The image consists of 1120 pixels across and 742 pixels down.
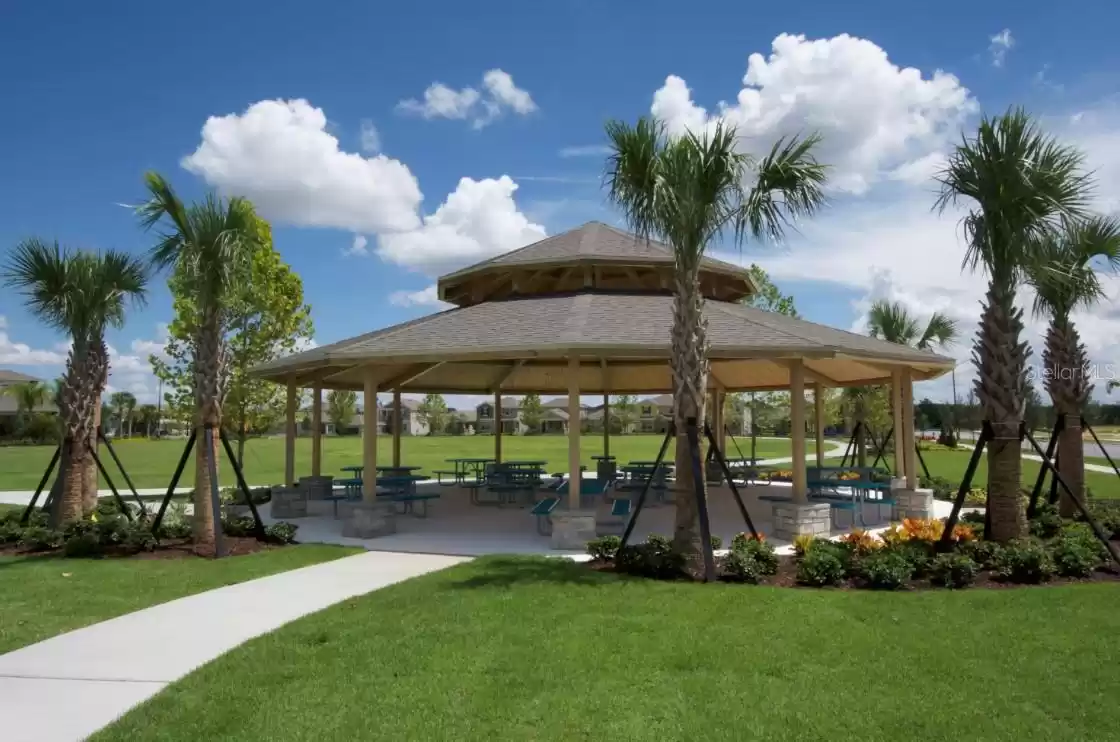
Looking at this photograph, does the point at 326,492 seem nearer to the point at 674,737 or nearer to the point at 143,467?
the point at 674,737

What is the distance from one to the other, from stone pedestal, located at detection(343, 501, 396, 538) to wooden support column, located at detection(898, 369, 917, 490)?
1042cm

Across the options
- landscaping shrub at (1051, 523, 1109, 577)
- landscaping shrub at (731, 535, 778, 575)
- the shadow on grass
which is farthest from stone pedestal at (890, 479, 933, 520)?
the shadow on grass

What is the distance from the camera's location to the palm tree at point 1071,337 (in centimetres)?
1320

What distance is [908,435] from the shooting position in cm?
1571

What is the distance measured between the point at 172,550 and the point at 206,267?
4.36 metres

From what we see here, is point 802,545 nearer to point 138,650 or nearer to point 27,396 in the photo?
point 138,650

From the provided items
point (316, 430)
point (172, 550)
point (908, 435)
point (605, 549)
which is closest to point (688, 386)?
point (605, 549)

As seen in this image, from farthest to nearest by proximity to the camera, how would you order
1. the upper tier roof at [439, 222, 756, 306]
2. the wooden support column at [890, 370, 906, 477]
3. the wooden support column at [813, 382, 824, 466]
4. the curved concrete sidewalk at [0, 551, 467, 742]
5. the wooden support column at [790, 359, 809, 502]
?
the wooden support column at [813, 382, 824, 466]
the wooden support column at [890, 370, 906, 477]
the upper tier roof at [439, 222, 756, 306]
the wooden support column at [790, 359, 809, 502]
the curved concrete sidewalk at [0, 551, 467, 742]

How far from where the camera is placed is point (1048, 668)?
5.83 meters

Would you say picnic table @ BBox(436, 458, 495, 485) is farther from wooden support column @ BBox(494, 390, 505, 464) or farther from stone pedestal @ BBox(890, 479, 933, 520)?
stone pedestal @ BBox(890, 479, 933, 520)

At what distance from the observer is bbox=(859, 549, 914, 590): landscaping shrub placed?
8.66 metres

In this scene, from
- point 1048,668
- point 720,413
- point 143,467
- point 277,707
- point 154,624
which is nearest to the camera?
point 277,707

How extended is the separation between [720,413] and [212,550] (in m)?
14.5

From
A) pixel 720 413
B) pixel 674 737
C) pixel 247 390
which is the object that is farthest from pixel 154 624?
pixel 720 413
